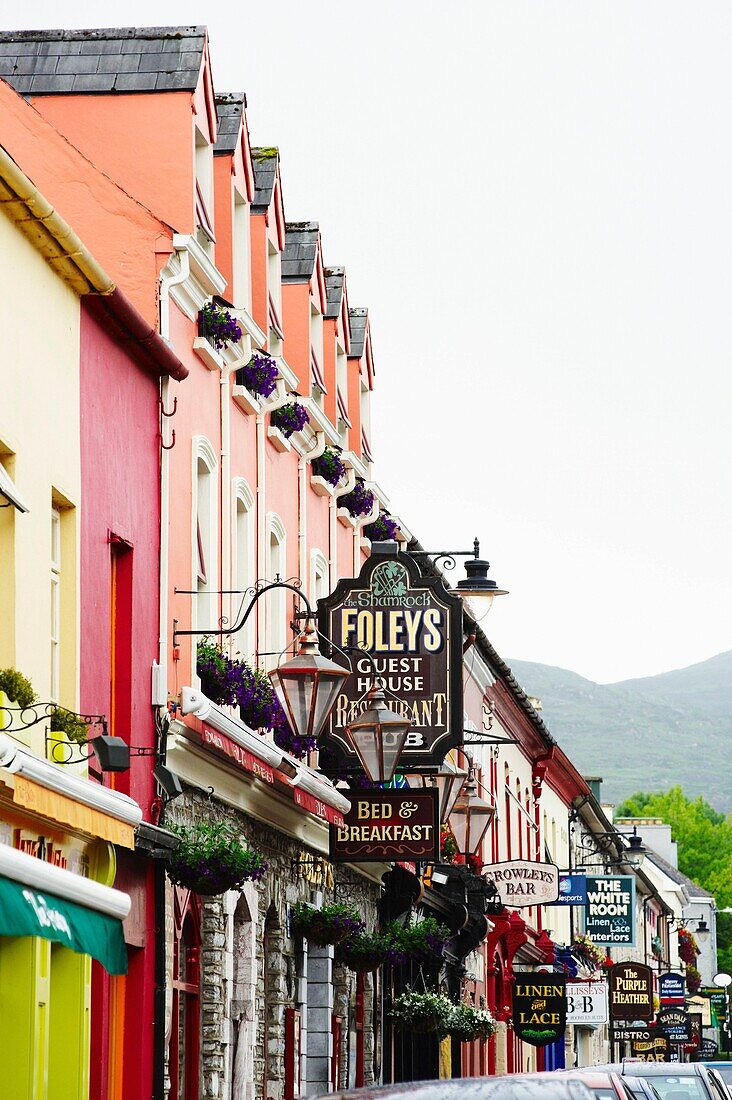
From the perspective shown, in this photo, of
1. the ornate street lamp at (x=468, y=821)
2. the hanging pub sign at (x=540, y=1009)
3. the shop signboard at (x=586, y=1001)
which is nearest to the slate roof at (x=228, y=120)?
the ornate street lamp at (x=468, y=821)

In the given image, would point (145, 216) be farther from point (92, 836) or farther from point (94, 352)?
point (92, 836)

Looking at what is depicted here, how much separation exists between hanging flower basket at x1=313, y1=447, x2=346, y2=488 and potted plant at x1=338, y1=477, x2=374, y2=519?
123cm

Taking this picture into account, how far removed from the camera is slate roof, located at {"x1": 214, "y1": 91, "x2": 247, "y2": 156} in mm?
21875

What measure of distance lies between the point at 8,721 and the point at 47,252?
379cm

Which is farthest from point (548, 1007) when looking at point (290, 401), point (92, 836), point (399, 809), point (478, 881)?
point (92, 836)

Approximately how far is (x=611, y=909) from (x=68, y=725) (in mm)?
40361

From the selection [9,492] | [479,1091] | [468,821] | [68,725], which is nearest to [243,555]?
[68,725]

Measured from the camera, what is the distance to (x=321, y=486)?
26.6 m

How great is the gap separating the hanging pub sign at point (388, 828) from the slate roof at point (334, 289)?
23.4ft

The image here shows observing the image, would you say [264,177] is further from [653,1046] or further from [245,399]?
A: [653,1046]

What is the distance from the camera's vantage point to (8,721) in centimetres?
1369

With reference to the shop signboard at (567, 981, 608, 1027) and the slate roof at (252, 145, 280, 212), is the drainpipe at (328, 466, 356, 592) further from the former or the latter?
the shop signboard at (567, 981, 608, 1027)

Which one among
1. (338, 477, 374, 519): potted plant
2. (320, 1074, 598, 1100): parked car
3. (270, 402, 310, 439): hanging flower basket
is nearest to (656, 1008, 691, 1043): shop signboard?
(338, 477, 374, 519): potted plant

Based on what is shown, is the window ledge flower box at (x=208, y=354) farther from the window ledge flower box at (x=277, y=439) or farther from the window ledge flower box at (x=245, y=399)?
the window ledge flower box at (x=277, y=439)
